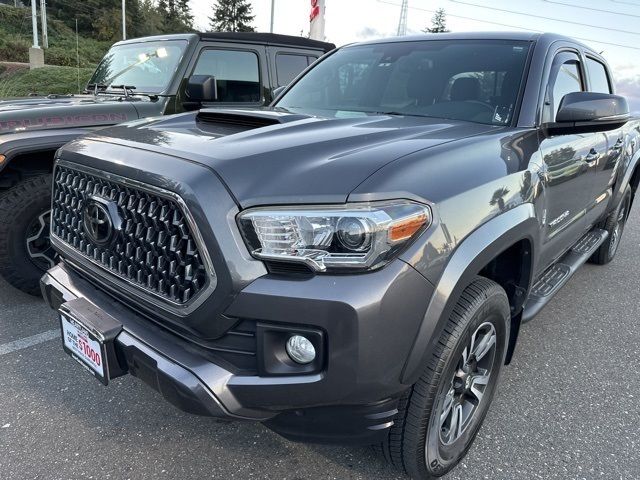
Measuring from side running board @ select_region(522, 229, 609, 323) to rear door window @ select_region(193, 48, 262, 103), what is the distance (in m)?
3.16

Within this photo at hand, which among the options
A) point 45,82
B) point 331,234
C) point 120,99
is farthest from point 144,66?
point 45,82

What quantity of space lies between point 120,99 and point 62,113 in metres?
0.70

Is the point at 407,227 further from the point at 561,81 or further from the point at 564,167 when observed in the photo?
the point at 561,81

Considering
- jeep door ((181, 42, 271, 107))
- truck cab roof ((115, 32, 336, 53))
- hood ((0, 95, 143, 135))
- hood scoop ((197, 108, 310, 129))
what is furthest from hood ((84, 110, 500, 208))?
truck cab roof ((115, 32, 336, 53))

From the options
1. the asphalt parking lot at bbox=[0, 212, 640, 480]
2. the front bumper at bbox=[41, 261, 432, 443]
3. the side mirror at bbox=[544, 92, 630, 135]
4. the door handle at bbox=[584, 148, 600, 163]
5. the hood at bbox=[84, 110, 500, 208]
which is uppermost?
the side mirror at bbox=[544, 92, 630, 135]

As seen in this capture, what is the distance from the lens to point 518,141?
7.76 feet

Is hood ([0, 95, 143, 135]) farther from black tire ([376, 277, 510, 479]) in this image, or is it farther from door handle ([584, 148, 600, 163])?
door handle ([584, 148, 600, 163])

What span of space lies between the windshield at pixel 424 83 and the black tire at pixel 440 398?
105cm

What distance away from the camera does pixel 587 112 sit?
8.05 feet

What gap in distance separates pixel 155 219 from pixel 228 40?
3.57 m

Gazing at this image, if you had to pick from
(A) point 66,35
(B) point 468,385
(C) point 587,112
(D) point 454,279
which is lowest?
(B) point 468,385

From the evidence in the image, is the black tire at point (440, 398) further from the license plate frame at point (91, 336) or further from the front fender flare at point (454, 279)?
the license plate frame at point (91, 336)

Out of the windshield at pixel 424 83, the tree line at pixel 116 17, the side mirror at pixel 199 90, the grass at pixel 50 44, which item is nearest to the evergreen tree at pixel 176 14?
the tree line at pixel 116 17

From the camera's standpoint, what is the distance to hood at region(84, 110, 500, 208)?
5.43ft
